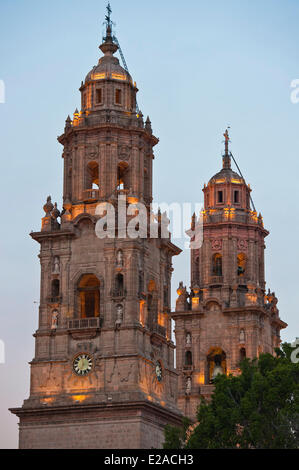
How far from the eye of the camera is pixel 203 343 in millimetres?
145375

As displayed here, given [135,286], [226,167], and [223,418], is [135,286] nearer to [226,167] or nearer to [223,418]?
[223,418]

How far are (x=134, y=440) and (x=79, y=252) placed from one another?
16896mm

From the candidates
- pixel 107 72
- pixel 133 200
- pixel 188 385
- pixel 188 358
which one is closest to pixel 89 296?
pixel 133 200

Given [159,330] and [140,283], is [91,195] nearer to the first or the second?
[140,283]

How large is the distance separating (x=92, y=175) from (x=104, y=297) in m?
11.9

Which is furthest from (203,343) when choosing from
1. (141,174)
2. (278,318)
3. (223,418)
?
(223,418)

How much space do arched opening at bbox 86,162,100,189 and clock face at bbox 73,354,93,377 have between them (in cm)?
1488

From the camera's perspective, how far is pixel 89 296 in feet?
384

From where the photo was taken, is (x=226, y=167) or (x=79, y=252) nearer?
(x=79, y=252)

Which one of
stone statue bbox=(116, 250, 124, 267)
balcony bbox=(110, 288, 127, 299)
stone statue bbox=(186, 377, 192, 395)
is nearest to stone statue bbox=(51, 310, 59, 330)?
balcony bbox=(110, 288, 127, 299)

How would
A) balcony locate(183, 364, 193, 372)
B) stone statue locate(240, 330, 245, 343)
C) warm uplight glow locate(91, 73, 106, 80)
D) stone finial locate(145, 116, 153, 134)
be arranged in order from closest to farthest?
stone finial locate(145, 116, 153, 134)
warm uplight glow locate(91, 73, 106, 80)
stone statue locate(240, 330, 245, 343)
balcony locate(183, 364, 193, 372)

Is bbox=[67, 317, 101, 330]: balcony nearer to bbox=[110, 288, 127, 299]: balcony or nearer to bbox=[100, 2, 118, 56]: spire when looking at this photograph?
bbox=[110, 288, 127, 299]: balcony

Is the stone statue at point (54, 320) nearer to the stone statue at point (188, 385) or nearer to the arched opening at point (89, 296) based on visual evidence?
the arched opening at point (89, 296)

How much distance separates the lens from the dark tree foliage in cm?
9781
